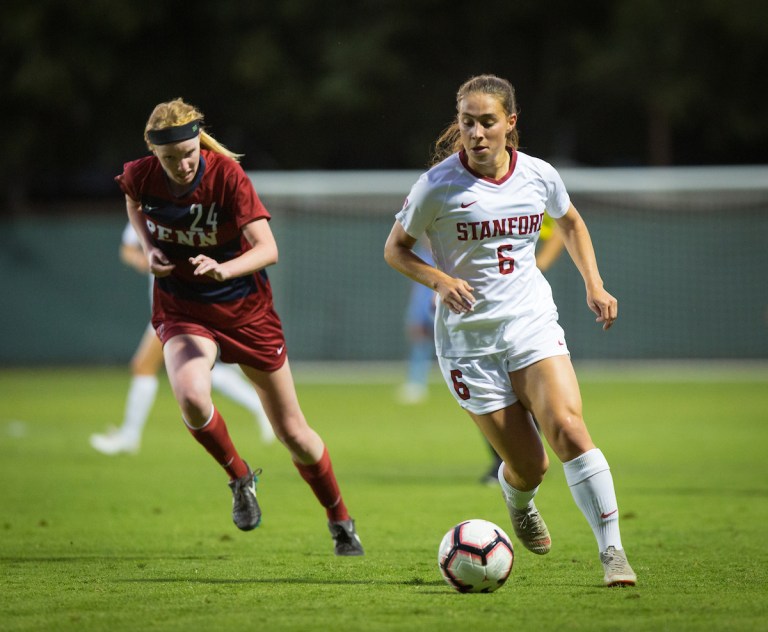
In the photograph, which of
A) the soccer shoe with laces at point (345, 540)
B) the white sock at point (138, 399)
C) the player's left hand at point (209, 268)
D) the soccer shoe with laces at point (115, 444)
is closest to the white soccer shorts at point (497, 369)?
the player's left hand at point (209, 268)

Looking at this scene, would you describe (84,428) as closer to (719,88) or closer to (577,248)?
(577,248)

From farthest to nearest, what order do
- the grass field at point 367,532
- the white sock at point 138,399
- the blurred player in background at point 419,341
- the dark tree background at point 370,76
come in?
the dark tree background at point 370,76, the blurred player in background at point 419,341, the white sock at point 138,399, the grass field at point 367,532

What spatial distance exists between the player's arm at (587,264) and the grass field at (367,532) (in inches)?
49.9

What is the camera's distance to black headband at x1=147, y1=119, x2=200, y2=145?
6480 millimetres


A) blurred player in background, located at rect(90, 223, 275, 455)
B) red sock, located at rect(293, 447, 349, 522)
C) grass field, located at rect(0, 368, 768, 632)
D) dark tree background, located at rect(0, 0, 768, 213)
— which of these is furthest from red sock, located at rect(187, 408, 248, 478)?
dark tree background, located at rect(0, 0, 768, 213)

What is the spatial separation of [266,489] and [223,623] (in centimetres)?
519

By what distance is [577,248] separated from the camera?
6.35m

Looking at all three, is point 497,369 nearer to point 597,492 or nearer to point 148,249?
point 597,492

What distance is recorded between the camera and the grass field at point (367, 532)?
17.5 feet

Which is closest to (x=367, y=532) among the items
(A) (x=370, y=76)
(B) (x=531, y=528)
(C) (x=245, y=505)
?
(C) (x=245, y=505)

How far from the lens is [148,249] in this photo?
22.1 feet

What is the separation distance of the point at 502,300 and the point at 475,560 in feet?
3.89

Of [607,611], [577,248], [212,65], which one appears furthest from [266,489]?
[212,65]

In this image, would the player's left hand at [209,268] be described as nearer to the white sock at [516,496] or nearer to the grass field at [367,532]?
the grass field at [367,532]
